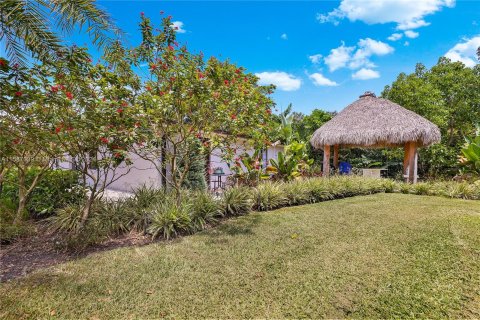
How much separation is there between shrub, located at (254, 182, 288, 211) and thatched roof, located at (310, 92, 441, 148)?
20.8ft

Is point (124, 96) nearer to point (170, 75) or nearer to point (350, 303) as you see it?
point (170, 75)

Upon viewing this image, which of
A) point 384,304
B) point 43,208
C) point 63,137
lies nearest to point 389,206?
point 384,304

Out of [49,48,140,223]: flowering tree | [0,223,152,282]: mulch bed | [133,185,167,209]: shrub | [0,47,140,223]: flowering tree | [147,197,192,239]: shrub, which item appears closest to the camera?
[0,223,152,282]: mulch bed

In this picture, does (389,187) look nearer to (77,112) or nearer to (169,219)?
(169,219)

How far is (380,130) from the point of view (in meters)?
12.8

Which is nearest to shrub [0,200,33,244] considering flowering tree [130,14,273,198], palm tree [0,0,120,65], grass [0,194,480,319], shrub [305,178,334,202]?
grass [0,194,480,319]

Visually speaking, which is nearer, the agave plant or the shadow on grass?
the shadow on grass

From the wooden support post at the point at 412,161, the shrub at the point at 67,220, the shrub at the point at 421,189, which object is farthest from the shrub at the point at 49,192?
the wooden support post at the point at 412,161

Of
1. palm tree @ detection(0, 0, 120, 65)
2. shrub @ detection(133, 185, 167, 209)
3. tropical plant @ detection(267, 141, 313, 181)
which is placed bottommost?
shrub @ detection(133, 185, 167, 209)

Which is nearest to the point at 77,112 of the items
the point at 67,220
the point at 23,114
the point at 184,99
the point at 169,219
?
the point at 23,114

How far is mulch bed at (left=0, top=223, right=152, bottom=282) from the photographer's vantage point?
448cm

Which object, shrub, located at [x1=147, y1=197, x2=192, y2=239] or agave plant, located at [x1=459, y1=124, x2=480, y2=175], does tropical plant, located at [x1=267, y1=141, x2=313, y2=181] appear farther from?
agave plant, located at [x1=459, y1=124, x2=480, y2=175]

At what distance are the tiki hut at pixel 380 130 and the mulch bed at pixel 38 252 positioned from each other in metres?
11.1

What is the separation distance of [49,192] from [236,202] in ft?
17.6
